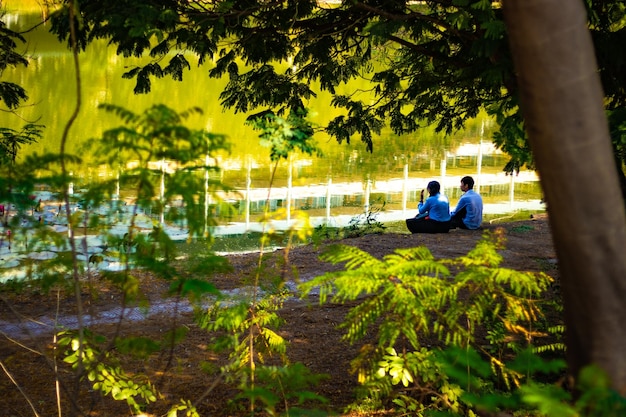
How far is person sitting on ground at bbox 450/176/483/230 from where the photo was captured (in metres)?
11.5

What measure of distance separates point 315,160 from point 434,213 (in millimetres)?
9243

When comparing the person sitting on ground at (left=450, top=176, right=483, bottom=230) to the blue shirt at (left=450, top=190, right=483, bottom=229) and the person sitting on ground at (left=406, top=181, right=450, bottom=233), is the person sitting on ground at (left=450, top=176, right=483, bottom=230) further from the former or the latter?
the person sitting on ground at (left=406, top=181, right=450, bottom=233)

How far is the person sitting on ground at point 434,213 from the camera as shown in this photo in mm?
11484

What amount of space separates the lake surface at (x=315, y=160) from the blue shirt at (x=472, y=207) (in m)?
0.95

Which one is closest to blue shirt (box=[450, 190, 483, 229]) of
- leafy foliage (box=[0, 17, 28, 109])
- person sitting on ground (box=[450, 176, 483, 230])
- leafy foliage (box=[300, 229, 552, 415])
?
person sitting on ground (box=[450, 176, 483, 230])

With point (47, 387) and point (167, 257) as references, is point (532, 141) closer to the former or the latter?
point (167, 257)

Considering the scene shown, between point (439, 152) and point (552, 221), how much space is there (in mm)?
20978

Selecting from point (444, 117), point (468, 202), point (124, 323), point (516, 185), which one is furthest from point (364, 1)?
point (516, 185)

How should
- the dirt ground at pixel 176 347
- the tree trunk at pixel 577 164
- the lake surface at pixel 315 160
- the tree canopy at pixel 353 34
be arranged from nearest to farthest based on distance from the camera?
the tree trunk at pixel 577 164 < the tree canopy at pixel 353 34 < the dirt ground at pixel 176 347 < the lake surface at pixel 315 160

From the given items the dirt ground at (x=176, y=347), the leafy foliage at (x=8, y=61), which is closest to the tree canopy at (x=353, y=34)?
the leafy foliage at (x=8, y=61)

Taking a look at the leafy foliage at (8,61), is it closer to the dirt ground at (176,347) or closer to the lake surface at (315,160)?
the dirt ground at (176,347)

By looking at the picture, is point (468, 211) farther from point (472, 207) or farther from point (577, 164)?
point (577, 164)

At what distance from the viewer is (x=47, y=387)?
5.92 metres

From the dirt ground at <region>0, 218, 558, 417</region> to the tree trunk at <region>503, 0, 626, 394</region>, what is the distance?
1778 mm
